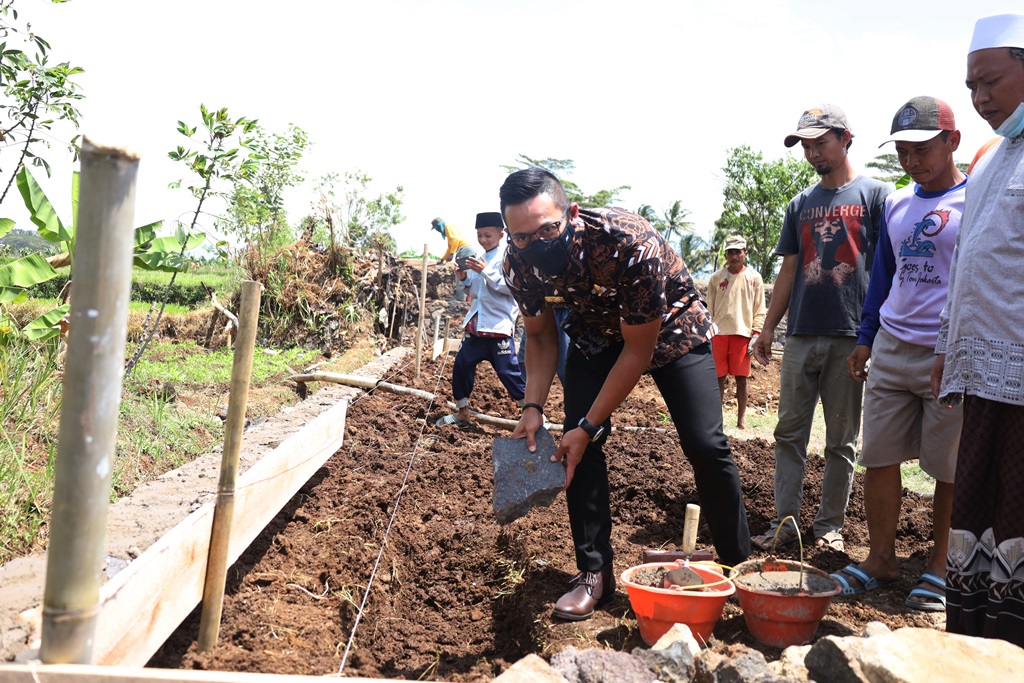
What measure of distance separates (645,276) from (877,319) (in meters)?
1.32

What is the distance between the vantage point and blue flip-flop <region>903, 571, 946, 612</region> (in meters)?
2.93

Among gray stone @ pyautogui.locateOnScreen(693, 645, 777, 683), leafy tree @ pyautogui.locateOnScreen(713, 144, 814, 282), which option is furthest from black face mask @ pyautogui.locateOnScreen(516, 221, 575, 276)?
leafy tree @ pyautogui.locateOnScreen(713, 144, 814, 282)

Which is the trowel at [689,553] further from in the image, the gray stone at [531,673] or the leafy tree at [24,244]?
the leafy tree at [24,244]

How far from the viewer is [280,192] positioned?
59.8 feet

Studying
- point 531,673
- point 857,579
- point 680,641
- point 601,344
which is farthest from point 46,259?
point 857,579

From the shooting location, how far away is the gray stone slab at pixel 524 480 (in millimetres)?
2822

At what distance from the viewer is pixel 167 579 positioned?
2309 mm

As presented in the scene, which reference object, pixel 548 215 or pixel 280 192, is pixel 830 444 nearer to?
pixel 548 215

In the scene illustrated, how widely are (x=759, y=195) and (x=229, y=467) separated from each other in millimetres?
31992

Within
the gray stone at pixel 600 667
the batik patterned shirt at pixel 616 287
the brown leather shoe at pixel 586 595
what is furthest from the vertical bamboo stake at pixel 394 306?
the gray stone at pixel 600 667

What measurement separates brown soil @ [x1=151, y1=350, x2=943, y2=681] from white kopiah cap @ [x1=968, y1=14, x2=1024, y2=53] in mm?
1969

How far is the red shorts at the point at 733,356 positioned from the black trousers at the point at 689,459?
14.4 ft

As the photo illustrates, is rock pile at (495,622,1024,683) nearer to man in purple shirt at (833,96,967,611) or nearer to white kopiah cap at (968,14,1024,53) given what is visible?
man in purple shirt at (833,96,967,611)

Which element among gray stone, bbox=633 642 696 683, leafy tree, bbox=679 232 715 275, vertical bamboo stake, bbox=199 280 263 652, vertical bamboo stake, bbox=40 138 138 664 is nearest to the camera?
vertical bamboo stake, bbox=40 138 138 664
